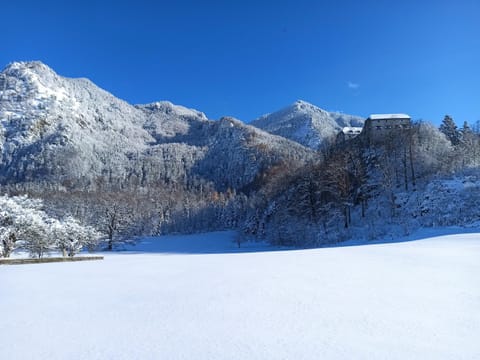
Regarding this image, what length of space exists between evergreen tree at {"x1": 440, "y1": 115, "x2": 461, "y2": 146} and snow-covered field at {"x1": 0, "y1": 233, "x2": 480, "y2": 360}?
62001mm

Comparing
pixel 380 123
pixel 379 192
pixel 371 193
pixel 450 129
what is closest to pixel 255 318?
pixel 379 192

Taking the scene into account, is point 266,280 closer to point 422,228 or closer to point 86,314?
point 86,314

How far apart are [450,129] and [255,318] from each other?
72.2 metres

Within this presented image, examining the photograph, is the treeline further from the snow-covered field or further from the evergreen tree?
the snow-covered field

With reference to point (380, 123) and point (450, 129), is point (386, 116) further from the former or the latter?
point (450, 129)

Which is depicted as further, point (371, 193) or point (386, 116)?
point (386, 116)

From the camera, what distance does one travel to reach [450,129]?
62.0 m

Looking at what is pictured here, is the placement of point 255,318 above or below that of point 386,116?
below

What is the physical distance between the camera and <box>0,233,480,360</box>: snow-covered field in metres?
4.23

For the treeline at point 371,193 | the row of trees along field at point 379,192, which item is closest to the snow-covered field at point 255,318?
the row of trees along field at point 379,192

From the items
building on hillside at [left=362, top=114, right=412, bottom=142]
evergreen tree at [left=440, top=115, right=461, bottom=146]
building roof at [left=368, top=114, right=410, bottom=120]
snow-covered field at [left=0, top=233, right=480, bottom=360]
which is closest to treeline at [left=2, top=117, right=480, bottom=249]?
evergreen tree at [left=440, top=115, right=461, bottom=146]

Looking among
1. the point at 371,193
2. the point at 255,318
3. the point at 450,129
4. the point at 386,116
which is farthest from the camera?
the point at 386,116

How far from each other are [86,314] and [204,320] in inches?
104

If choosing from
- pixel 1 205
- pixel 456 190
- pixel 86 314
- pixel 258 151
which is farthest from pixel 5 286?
pixel 258 151
